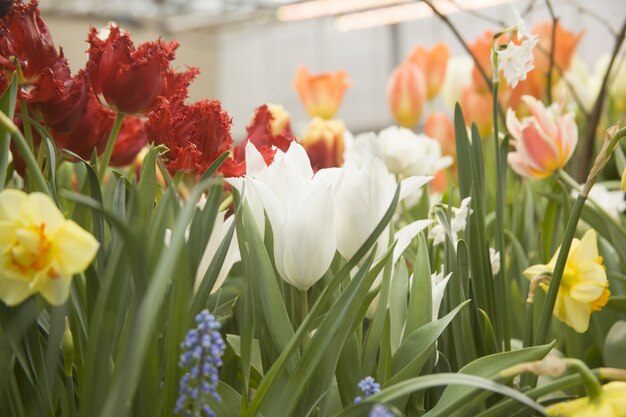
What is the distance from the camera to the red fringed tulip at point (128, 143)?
0.69 m

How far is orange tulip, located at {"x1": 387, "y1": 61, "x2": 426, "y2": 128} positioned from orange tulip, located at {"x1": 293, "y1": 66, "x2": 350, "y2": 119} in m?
0.08

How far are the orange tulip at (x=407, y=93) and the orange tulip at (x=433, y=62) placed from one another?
52 mm

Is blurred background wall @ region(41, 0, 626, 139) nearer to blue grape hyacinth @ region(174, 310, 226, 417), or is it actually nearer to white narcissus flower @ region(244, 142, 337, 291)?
white narcissus flower @ region(244, 142, 337, 291)

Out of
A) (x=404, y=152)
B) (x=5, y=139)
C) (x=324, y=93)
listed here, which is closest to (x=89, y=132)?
(x=5, y=139)

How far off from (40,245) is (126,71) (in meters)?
0.21

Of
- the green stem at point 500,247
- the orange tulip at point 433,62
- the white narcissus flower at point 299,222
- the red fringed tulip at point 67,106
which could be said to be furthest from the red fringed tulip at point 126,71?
the orange tulip at point 433,62

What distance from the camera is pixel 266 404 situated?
0.39 m

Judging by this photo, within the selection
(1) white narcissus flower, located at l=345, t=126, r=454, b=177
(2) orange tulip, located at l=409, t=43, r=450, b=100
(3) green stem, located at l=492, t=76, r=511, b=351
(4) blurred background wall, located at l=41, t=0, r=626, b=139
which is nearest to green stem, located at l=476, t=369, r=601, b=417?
(3) green stem, located at l=492, t=76, r=511, b=351

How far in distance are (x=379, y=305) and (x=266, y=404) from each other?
0.10 metres

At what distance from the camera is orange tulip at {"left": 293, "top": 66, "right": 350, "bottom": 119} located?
Answer: 3.86 feet

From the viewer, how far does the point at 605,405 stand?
34 centimetres

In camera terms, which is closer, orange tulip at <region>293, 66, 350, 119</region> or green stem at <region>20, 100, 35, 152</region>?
green stem at <region>20, 100, 35, 152</region>

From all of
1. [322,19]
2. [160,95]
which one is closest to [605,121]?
[160,95]

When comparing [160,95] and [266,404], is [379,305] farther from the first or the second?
[160,95]
